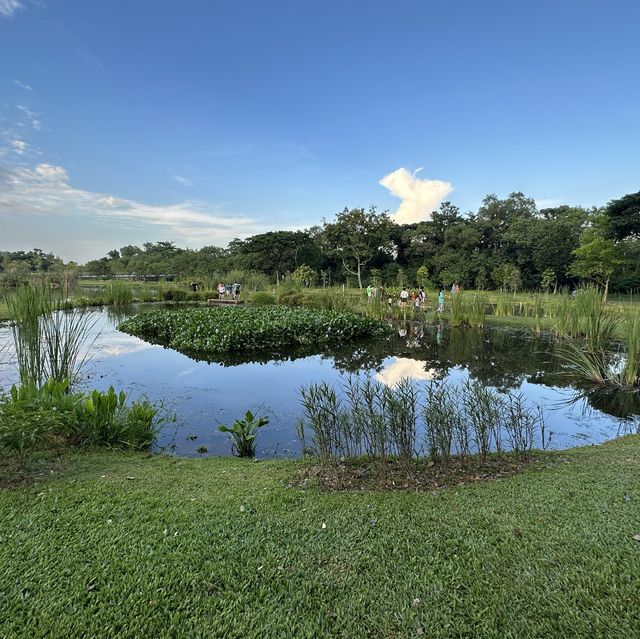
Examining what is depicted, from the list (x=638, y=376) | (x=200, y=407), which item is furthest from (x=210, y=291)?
(x=638, y=376)

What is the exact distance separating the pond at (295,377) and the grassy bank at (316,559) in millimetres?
1588

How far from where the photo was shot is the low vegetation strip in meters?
9.91

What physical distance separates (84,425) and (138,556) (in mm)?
2440

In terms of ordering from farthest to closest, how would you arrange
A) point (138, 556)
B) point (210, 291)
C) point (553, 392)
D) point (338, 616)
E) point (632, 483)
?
point (210, 291) → point (553, 392) → point (632, 483) → point (138, 556) → point (338, 616)

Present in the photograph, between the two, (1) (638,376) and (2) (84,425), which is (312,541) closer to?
(2) (84,425)

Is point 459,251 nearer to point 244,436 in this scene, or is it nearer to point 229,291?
point 229,291

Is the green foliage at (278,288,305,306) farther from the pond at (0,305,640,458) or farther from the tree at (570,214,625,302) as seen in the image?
the tree at (570,214,625,302)

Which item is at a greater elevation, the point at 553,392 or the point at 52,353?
the point at 52,353

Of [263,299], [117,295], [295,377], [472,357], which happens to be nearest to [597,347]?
[472,357]

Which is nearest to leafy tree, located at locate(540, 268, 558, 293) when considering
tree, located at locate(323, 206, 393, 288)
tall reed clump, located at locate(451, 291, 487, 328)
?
tall reed clump, located at locate(451, 291, 487, 328)

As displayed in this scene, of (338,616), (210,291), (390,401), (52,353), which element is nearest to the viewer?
(338,616)

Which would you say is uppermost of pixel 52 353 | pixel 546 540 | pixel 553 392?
pixel 52 353

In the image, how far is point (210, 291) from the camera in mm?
25438

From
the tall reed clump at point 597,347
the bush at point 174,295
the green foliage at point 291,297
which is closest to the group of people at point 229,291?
the bush at point 174,295
